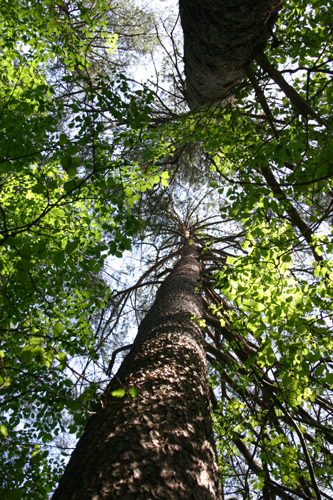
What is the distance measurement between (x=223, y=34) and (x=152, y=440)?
2.67 metres

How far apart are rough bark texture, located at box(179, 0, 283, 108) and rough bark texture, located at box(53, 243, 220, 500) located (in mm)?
2406

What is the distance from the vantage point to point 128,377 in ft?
5.87

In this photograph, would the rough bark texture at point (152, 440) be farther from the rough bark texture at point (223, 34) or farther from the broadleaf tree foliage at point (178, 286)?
the rough bark texture at point (223, 34)

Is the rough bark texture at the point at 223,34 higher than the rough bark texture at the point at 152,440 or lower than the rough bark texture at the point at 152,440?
higher

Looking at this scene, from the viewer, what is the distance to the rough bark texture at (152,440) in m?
1.05

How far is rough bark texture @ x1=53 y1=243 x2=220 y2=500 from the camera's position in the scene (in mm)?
1049

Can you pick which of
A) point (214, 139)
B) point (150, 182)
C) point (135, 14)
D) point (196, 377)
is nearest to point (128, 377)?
point (196, 377)

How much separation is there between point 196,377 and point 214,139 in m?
2.39

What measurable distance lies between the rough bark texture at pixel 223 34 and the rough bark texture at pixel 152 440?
7.89 feet

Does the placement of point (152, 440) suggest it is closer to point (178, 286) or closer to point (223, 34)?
point (178, 286)

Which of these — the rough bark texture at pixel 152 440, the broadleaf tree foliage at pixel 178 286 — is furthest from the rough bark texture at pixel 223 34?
the rough bark texture at pixel 152 440

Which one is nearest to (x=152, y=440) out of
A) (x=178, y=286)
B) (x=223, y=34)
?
(x=178, y=286)

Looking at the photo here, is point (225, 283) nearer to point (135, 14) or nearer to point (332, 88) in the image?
point (332, 88)

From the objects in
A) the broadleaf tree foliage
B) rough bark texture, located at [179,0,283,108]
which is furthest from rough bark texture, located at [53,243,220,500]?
rough bark texture, located at [179,0,283,108]
